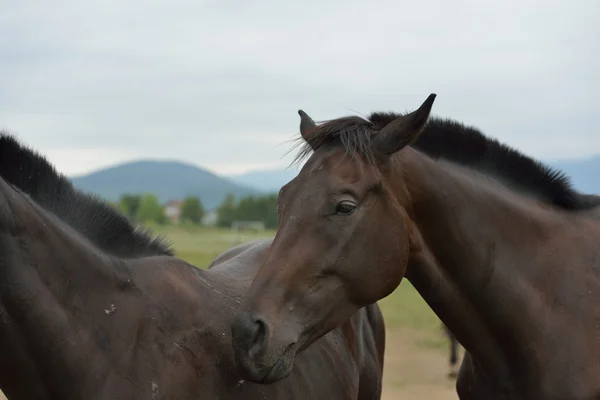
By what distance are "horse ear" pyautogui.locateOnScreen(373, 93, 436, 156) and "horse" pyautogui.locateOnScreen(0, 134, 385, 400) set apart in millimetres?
1133

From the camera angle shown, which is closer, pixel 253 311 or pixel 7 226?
pixel 7 226

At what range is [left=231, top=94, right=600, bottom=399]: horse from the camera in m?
2.82

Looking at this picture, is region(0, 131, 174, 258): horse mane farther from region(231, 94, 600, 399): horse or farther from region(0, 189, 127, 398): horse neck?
region(231, 94, 600, 399): horse

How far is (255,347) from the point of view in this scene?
267 cm

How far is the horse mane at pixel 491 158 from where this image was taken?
11.2 ft

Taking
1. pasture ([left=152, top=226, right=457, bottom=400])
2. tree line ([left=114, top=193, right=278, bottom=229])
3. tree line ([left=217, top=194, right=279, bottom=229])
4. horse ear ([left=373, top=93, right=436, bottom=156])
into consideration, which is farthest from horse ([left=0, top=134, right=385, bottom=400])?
A: tree line ([left=217, top=194, right=279, bottom=229])

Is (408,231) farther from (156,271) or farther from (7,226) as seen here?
(7,226)

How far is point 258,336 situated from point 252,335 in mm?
32

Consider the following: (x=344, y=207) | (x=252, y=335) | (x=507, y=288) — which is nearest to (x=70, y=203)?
(x=252, y=335)

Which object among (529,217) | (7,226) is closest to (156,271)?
(7,226)

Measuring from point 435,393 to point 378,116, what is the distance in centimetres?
612

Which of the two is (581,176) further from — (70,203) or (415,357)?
(70,203)

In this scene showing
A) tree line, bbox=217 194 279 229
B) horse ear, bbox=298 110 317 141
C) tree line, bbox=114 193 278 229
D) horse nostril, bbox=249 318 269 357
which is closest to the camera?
horse nostril, bbox=249 318 269 357

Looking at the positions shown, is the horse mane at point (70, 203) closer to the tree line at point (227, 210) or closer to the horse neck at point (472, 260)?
the horse neck at point (472, 260)
